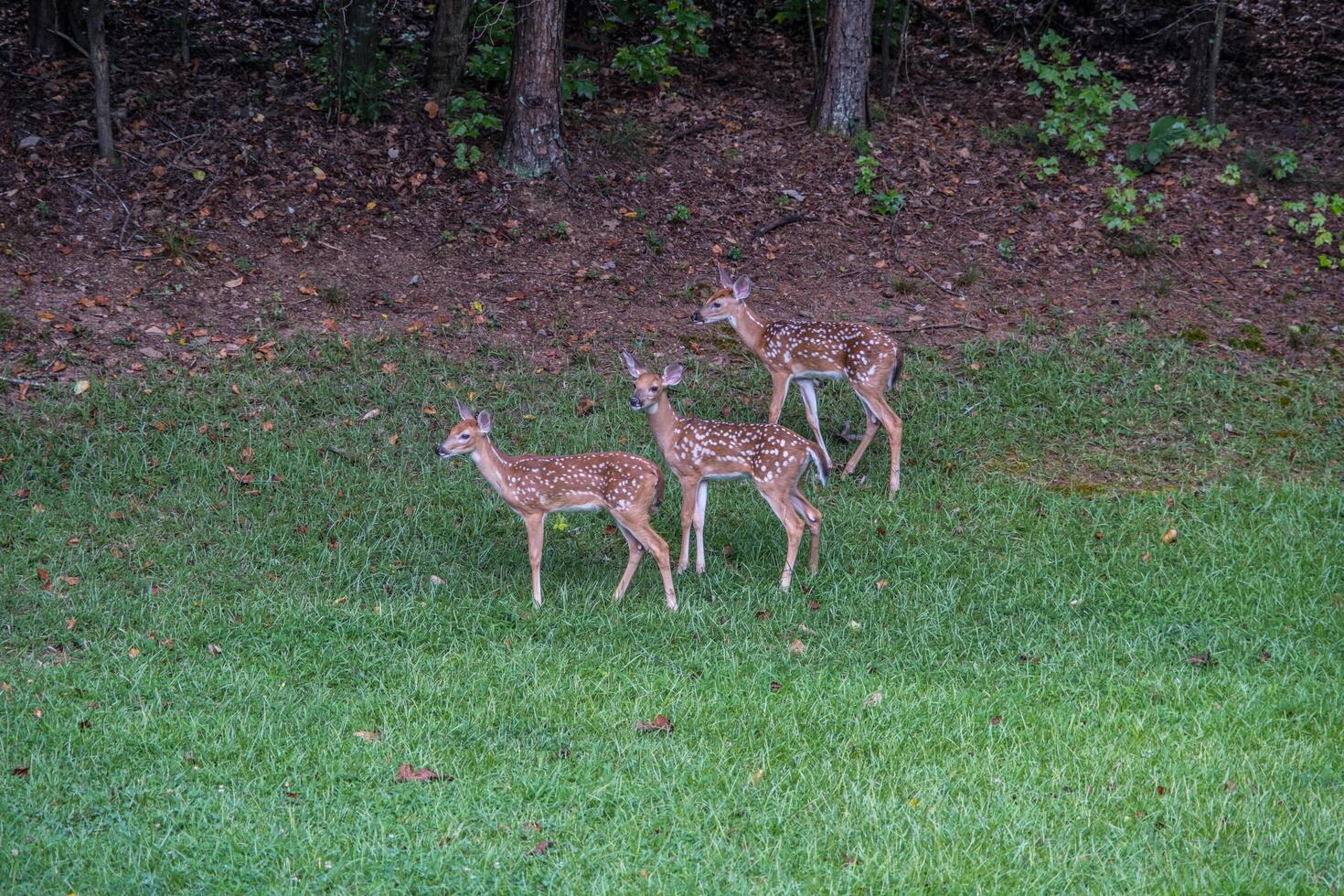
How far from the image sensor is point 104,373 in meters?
10.0

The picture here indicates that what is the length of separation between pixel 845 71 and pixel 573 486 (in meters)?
7.70

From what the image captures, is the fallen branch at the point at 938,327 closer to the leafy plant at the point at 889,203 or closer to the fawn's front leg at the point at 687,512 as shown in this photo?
the leafy plant at the point at 889,203

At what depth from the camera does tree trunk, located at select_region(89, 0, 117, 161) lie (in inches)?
452

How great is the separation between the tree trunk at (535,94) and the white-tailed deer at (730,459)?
5297 millimetres

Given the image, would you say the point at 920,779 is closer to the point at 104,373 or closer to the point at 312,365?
the point at 312,365

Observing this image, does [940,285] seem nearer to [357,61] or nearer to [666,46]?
[666,46]

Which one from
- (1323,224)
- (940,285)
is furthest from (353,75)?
(1323,224)

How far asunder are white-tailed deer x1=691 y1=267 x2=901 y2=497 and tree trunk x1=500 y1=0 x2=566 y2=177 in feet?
11.9

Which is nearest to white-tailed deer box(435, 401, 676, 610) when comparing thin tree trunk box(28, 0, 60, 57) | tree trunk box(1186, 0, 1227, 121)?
thin tree trunk box(28, 0, 60, 57)

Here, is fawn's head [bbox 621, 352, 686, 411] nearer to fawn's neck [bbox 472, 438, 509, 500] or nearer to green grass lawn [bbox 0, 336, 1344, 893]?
fawn's neck [bbox 472, 438, 509, 500]

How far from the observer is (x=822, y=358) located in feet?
31.6

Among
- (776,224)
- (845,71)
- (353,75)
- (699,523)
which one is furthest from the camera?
(845,71)

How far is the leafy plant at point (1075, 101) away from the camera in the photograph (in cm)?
1375

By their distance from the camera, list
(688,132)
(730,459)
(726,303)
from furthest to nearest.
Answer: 1. (688,132)
2. (726,303)
3. (730,459)
